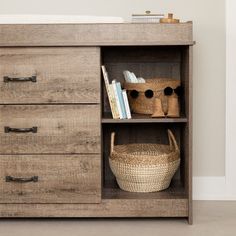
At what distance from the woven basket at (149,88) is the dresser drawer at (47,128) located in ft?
0.97

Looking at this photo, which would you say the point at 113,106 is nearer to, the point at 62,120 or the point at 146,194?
the point at 62,120

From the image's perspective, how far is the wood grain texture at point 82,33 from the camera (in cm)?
260

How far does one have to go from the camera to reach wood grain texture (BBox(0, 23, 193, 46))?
2.60 m

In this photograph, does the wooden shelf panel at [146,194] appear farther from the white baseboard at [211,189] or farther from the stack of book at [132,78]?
the stack of book at [132,78]

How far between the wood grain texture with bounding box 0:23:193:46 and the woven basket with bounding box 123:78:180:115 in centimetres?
28

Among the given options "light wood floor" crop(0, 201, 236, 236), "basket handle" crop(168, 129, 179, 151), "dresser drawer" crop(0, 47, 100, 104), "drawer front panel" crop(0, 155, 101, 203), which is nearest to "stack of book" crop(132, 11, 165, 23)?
"dresser drawer" crop(0, 47, 100, 104)

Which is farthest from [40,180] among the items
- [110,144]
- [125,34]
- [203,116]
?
[203,116]

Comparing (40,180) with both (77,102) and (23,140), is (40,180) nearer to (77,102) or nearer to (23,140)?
(23,140)

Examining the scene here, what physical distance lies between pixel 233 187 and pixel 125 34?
1107mm

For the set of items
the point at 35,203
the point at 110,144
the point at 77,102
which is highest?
the point at 77,102

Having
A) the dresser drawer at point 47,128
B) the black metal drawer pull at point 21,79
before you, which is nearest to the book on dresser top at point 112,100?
the dresser drawer at point 47,128

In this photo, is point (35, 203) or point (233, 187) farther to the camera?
point (233, 187)

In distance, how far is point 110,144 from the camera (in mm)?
3107

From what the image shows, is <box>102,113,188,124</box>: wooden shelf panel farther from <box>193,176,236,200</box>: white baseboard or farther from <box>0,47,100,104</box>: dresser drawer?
<box>193,176,236,200</box>: white baseboard
